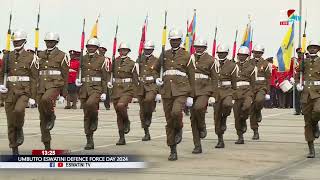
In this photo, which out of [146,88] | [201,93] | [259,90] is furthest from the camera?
[146,88]

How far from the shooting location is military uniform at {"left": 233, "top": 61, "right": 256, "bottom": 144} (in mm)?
17719

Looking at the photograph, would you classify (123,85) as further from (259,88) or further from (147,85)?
(259,88)

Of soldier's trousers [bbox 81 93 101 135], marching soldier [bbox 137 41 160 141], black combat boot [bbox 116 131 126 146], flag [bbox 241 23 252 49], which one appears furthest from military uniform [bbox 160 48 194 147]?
flag [bbox 241 23 252 49]

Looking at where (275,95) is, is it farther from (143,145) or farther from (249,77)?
(143,145)

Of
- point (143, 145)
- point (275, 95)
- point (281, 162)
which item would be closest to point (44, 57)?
point (143, 145)

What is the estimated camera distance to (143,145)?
16.8m

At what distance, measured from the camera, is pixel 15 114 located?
13.8 metres

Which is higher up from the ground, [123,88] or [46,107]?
[123,88]

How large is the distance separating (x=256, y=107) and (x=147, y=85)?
2758mm

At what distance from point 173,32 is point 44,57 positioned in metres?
2.58

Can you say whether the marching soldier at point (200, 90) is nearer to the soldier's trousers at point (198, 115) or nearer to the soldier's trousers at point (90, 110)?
the soldier's trousers at point (198, 115)

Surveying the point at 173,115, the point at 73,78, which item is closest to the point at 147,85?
the point at 173,115

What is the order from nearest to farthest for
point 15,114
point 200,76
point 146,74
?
point 15,114, point 200,76, point 146,74

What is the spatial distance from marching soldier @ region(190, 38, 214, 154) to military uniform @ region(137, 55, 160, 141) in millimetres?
3061
